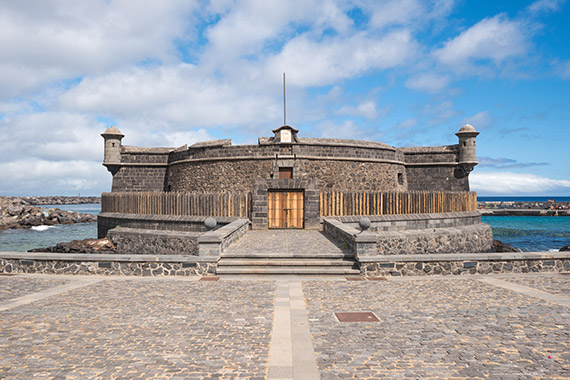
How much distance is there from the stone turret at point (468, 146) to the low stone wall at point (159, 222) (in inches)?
732

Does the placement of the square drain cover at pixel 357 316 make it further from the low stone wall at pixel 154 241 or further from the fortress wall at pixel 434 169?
the fortress wall at pixel 434 169

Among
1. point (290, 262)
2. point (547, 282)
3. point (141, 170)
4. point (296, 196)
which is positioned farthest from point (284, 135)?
point (547, 282)

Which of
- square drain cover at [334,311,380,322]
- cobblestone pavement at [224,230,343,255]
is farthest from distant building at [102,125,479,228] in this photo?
square drain cover at [334,311,380,322]

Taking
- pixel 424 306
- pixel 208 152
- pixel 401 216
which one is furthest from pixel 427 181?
pixel 424 306

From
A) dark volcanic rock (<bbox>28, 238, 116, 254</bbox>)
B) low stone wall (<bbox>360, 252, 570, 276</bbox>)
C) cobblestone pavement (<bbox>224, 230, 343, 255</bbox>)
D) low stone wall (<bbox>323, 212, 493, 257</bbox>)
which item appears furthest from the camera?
dark volcanic rock (<bbox>28, 238, 116, 254</bbox>)

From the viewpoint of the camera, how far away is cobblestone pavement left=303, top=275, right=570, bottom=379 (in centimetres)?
422

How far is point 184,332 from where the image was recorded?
5.42 metres

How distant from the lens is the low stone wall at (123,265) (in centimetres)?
969

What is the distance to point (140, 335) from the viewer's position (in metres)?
5.29

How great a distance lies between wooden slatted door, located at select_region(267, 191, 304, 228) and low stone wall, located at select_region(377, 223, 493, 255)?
4.25m

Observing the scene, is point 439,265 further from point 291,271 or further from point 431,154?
point 431,154

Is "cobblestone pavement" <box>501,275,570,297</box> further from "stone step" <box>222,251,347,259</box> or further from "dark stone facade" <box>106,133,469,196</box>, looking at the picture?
"dark stone facade" <box>106,133,469,196</box>

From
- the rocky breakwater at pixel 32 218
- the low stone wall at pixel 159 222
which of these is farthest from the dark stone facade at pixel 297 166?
the rocky breakwater at pixel 32 218

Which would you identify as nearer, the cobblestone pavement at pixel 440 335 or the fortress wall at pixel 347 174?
the cobblestone pavement at pixel 440 335
